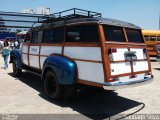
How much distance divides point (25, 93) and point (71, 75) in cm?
256

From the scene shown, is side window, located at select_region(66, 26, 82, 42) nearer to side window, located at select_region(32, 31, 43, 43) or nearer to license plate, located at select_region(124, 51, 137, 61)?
license plate, located at select_region(124, 51, 137, 61)

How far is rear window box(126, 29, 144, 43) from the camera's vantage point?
7585 mm

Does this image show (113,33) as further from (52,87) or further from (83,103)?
(52,87)

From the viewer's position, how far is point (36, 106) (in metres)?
7.36

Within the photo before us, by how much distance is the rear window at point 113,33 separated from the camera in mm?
6703

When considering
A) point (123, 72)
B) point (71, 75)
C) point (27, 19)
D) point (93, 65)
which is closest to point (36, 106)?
point (71, 75)

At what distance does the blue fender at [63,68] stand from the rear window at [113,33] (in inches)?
46.9

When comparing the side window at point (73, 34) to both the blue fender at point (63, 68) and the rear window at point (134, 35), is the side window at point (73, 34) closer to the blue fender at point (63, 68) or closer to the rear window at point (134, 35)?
the blue fender at point (63, 68)

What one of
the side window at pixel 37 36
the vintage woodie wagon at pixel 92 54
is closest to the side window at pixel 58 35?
the vintage woodie wagon at pixel 92 54

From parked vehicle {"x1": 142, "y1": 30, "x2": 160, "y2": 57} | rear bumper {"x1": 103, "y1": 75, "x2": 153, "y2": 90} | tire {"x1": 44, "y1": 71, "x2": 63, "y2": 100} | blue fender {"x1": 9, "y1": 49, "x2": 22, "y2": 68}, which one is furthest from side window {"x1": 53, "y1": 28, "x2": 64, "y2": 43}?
parked vehicle {"x1": 142, "y1": 30, "x2": 160, "y2": 57}

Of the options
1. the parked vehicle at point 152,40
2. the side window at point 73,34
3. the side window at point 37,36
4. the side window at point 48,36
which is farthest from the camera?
the parked vehicle at point 152,40

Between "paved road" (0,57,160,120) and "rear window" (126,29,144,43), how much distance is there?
1822 mm

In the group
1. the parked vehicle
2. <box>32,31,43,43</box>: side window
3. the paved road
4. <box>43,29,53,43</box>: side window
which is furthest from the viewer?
the parked vehicle

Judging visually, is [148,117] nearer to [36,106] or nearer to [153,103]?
[153,103]
